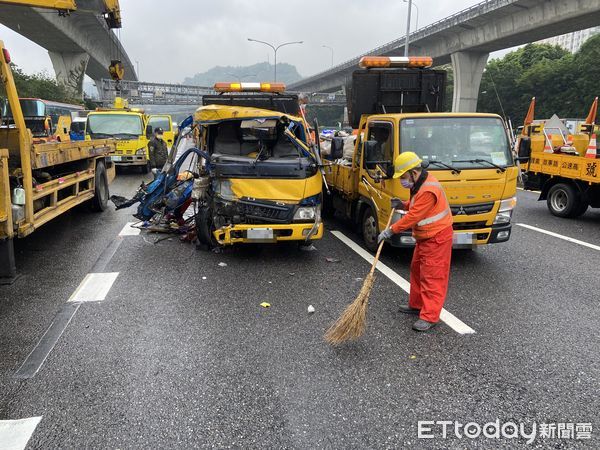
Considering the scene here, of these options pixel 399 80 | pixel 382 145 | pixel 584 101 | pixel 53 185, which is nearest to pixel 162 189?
pixel 53 185

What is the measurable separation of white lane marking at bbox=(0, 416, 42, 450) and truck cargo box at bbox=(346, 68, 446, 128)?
7.40m

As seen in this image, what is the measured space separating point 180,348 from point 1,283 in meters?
2.43

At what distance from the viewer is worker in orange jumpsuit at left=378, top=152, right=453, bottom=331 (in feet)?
13.9

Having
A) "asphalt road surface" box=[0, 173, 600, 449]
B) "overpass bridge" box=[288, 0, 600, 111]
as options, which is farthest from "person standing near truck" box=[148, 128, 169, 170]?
"overpass bridge" box=[288, 0, 600, 111]

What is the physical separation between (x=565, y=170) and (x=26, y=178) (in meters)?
9.15

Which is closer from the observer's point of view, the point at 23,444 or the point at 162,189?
the point at 23,444

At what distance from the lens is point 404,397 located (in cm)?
328

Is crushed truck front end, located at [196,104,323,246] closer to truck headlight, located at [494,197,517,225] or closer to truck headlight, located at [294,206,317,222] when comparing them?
truck headlight, located at [294,206,317,222]

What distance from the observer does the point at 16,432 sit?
2.86m

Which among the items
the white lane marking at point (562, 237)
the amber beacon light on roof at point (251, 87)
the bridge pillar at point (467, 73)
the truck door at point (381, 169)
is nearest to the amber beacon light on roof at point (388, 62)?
the amber beacon light on roof at point (251, 87)

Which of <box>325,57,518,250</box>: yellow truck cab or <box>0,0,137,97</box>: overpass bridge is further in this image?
<box>0,0,137,97</box>: overpass bridge

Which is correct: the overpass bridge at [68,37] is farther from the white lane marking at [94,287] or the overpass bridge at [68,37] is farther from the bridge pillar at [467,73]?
the bridge pillar at [467,73]

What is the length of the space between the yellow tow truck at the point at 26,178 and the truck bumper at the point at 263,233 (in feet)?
7.23

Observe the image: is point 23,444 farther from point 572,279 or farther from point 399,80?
point 399,80
